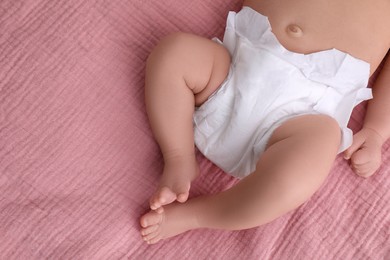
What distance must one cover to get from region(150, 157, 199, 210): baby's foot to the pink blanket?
0.23ft

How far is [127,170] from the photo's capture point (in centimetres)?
117

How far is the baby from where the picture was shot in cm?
105

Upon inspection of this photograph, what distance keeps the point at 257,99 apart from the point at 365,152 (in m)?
0.33

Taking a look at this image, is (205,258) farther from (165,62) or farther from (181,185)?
(165,62)

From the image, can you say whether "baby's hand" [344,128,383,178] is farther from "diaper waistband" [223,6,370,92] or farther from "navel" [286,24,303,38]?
"navel" [286,24,303,38]

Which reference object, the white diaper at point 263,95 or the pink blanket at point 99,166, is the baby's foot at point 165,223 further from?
the white diaper at point 263,95

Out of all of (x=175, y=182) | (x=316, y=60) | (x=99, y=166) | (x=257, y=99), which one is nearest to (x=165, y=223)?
(x=175, y=182)

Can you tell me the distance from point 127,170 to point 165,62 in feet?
0.87

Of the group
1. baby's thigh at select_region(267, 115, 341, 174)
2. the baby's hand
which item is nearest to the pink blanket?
the baby's hand

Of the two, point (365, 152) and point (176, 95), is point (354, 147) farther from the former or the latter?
A: point (176, 95)

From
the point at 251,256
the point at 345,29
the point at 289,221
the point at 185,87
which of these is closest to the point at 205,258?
the point at 251,256

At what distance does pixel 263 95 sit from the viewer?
1.12 m

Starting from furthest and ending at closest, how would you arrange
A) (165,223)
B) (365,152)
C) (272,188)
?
(365,152)
(165,223)
(272,188)

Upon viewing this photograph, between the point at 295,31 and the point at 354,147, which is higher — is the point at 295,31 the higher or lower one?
the higher one
